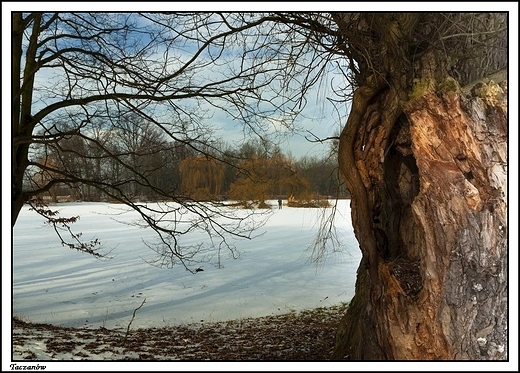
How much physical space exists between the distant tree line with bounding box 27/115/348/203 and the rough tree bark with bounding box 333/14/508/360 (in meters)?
1.82

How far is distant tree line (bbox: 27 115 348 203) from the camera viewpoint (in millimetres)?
5066

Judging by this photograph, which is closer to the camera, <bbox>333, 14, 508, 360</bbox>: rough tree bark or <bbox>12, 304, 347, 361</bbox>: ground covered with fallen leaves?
<bbox>333, 14, 508, 360</bbox>: rough tree bark

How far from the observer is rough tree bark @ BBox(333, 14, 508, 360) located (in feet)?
8.16

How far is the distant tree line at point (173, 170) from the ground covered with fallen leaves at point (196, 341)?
1.97 m

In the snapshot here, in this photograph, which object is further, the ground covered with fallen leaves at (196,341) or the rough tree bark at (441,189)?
the ground covered with fallen leaves at (196,341)

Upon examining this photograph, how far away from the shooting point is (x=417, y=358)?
272 cm

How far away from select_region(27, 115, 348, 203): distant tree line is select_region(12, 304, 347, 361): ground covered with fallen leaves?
1972 millimetres

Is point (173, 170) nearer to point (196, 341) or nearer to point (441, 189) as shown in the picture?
point (196, 341)

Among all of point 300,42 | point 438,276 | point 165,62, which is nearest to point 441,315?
point 438,276

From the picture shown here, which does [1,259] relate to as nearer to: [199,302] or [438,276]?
[438,276]

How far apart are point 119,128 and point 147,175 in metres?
0.73

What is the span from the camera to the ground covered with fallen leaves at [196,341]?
4.59 metres

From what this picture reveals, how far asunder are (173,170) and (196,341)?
8.40 ft

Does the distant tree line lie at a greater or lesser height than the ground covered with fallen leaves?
greater
